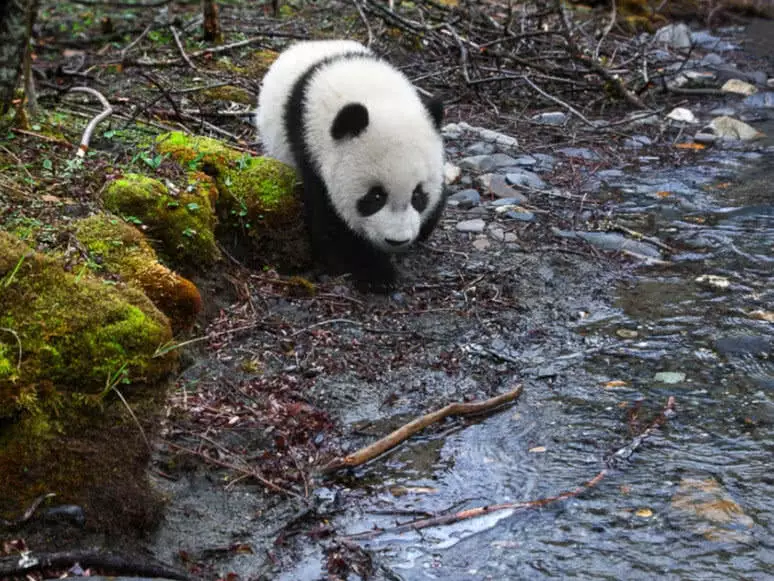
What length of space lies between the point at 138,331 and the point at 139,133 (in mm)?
2982

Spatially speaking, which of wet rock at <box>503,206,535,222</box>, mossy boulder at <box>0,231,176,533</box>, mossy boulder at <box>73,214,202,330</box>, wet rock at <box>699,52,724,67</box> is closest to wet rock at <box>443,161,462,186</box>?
wet rock at <box>503,206,535,222</box>

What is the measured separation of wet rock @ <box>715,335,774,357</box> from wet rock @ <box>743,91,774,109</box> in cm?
600

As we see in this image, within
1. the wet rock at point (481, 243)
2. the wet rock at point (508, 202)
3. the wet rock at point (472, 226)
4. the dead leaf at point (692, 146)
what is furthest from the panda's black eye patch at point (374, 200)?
the dead leaf at point (692, 146)

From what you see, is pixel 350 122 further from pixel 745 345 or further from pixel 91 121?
pixel 745 345

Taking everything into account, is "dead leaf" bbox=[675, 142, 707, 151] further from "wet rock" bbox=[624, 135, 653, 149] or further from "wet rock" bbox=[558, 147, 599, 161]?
"wet rock" bbox=[558, 147, 599, 161]

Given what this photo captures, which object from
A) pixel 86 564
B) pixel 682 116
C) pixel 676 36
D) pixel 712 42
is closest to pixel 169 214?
pixel 86 564

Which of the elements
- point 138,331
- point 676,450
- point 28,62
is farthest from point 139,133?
point 676,450

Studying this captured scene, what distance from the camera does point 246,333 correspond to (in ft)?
15.0

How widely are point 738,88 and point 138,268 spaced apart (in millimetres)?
8783

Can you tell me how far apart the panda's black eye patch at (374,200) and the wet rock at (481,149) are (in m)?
2.71

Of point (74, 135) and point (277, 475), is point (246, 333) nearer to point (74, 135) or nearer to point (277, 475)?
point (277, 475)

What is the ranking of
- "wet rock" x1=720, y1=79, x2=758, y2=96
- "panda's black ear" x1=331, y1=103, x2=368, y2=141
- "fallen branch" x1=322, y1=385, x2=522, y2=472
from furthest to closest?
"wet rock" x1=720, y1=79, x2=758, y2=96 < "panda's black ear" x1=331, y1=103, x2=368, y2=141 < "fallen branch" x1=322, y1=385, x2=522, y2=472

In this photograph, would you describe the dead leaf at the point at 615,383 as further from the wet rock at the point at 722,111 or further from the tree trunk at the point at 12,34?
the wet rock at the point at 722,111

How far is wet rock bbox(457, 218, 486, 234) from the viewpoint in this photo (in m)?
6.16
